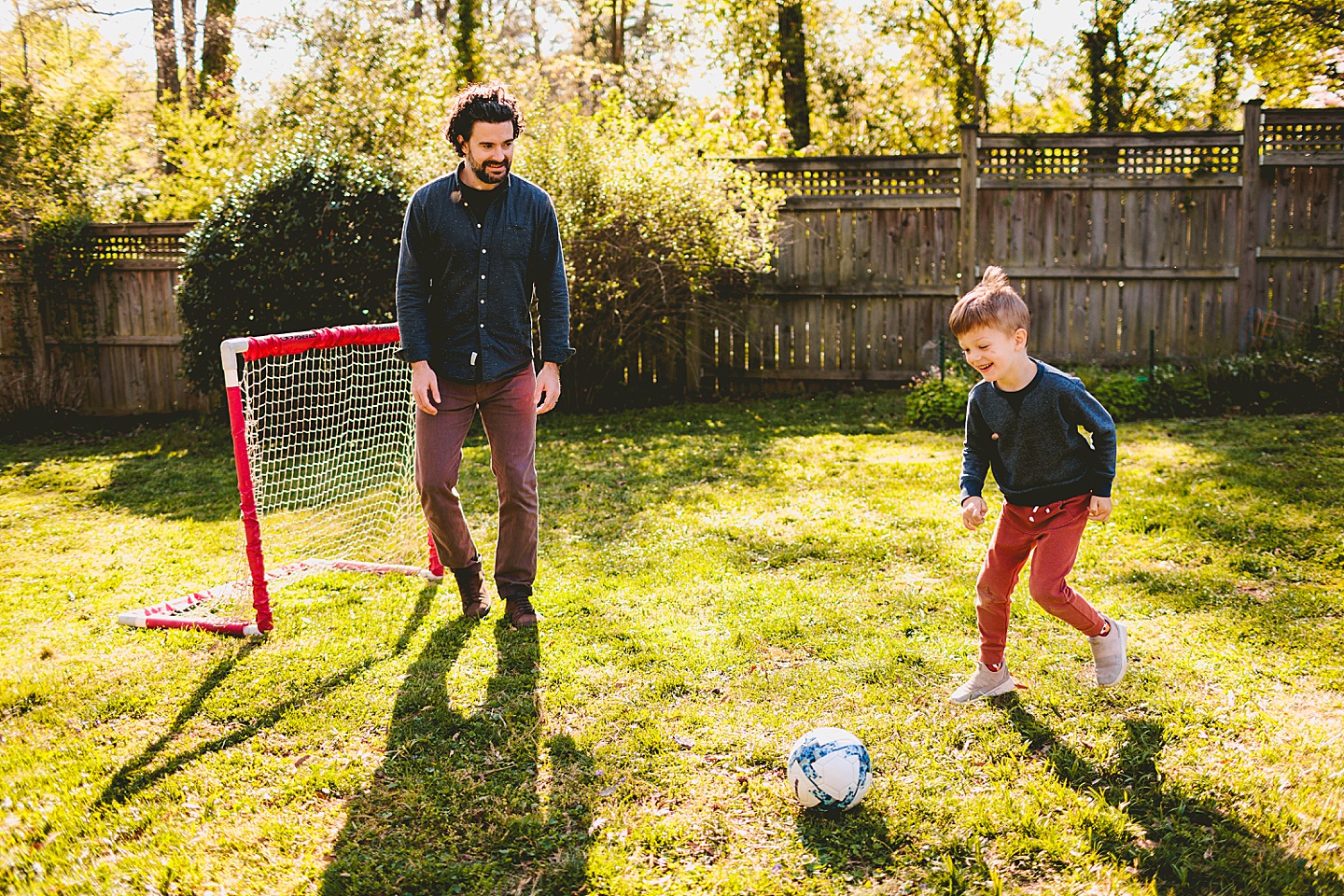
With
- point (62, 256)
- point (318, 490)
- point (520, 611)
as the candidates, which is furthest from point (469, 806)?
point (62, 256)

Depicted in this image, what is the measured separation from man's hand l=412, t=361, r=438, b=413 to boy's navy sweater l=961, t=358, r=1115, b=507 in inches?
78.8

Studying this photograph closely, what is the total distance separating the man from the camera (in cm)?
396

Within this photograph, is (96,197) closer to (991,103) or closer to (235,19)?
(235,19)

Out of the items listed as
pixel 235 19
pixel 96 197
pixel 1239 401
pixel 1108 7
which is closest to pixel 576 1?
pixel 235 19

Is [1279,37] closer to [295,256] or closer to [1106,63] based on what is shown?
[1106,63]

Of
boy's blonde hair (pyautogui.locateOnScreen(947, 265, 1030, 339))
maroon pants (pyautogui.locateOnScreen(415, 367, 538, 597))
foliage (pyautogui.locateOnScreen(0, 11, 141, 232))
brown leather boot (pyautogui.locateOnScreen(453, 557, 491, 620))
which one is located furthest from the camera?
foliage (pyautogui.locateOnScreen(0, 11, 141, 232))

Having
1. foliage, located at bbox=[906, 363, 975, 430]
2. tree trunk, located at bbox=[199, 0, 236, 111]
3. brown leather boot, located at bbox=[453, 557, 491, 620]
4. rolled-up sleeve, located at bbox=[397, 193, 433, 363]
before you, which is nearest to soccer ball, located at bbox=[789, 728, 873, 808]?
brown leather boot, located at bbox=[453, 557, 491, 620]

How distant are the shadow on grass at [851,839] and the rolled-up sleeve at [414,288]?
2.25m

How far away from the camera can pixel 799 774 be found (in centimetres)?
279

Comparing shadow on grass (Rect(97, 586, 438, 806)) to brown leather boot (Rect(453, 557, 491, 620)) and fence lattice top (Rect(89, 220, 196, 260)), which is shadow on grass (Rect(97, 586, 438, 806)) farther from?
fence lattice top (Rect(89, 220, 196, 260))

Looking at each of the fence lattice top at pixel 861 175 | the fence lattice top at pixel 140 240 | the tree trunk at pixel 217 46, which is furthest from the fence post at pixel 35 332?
the fence lattice top at pixel 861 175

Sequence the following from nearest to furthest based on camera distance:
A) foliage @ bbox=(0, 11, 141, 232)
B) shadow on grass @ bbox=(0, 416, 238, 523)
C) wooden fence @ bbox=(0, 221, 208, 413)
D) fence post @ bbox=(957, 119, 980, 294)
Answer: shadow on grass @ bbox=(0, 416, 238, 523) → fence post @ bbox=(957, 119, 980, 294) → foliage @ bbox=(0, 11, 141, 232) → wooden fence @ bbox=(0, 221, 208, 413)

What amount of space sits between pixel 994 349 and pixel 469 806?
202 centimetres

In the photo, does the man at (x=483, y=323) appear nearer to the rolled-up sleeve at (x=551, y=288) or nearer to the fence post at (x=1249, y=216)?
the rolled-up sleeve at (x=551, y=288)
